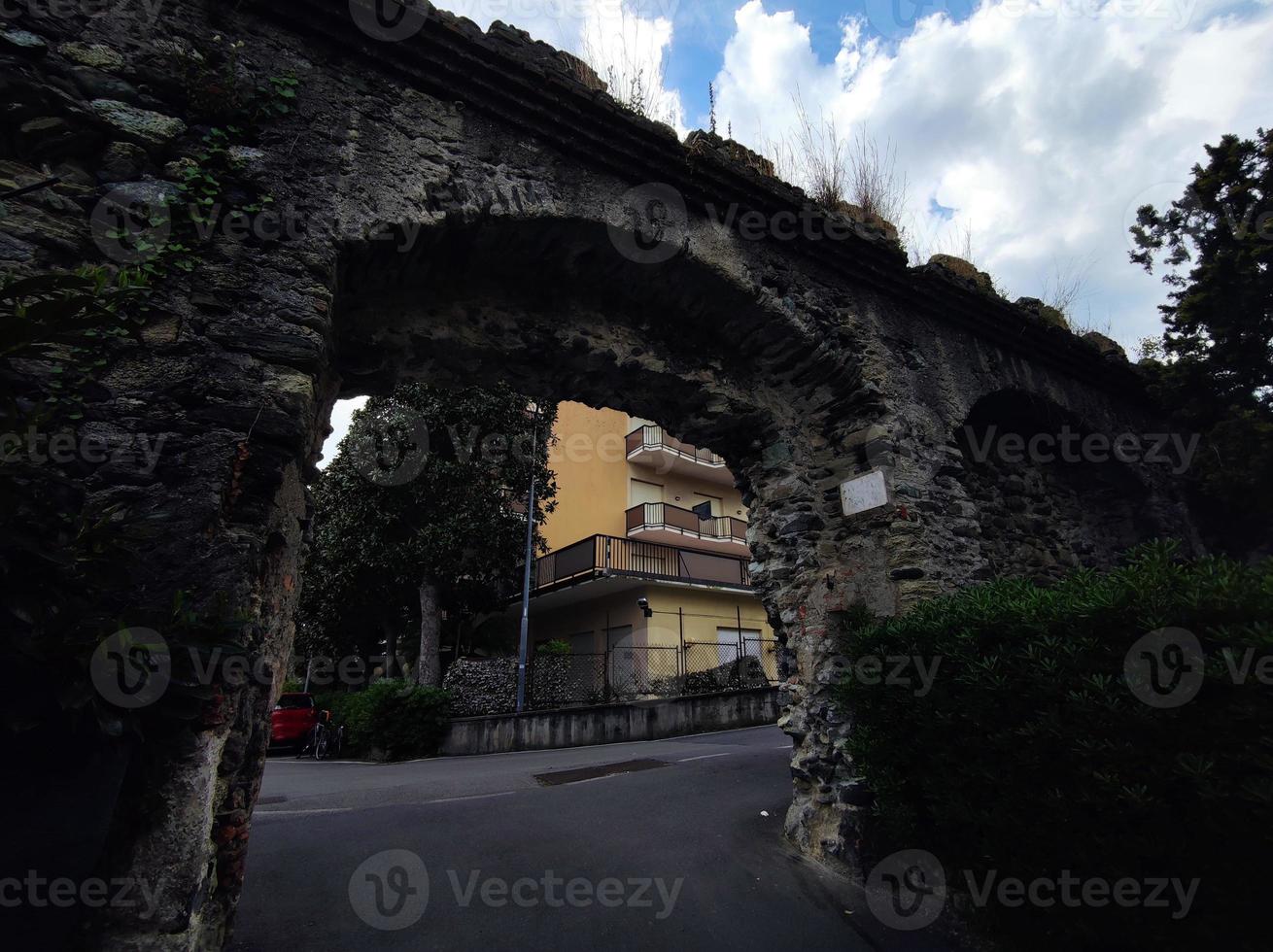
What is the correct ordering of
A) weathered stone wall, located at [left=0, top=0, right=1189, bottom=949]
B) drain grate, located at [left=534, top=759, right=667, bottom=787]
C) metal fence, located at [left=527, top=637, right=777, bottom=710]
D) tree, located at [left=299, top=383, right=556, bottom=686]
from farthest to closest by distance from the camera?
1. tree, located at [left=299, top=383, right=556, bottom=686]
2. metal fence, located at [left=527, top=637, right=777, bottom=710]
3. drain grate, located at [left=534, top=759, right=667, bottom=787]
4. weathered stone wall, located at [left=0, top=0, right=1189, bottom=949]

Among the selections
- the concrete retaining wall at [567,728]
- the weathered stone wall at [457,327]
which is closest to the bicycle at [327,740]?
the concrete retaining wall at [567,728]

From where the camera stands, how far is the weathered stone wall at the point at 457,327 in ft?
7.70

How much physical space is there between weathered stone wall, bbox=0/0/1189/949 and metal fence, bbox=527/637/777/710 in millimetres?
8130

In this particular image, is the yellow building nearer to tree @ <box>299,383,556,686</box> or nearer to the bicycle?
tree @ <box>299,383,556,686</box>

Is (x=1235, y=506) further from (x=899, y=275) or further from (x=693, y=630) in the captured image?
(x=693, y=630)

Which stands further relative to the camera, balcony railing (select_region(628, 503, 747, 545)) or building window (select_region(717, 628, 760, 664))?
balcony railing (select_region(628, 503, 747, 545))

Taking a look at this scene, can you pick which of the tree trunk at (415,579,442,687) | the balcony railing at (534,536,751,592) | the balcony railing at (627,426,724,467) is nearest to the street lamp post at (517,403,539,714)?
the tree trunk at (415,579,442,687)

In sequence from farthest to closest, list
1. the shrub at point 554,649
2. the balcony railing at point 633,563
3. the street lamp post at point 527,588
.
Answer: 1. the balcony railing at point 633,563
2. the shrub at point 554,649
3. the street lamp post at point 527,588

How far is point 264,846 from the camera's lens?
419cm

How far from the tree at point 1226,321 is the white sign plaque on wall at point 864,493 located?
12.9 feet

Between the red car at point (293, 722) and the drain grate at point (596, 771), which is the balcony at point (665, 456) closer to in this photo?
the red car at point (293, 722)

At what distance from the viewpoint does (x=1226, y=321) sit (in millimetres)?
5461

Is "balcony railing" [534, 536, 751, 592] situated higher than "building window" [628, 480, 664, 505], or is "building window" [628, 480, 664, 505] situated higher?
"building window" [628, 480, 664, 505]

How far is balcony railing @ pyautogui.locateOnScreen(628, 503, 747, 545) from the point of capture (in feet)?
57.2
